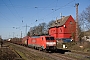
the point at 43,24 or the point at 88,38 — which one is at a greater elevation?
the point at 43,24

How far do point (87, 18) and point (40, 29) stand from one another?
220 ft

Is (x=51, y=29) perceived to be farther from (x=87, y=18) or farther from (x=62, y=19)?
(x=87, y=18)

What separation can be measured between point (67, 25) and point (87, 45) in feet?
112

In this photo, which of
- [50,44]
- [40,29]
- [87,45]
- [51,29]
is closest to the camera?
[50,44]

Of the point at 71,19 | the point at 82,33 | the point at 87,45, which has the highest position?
the point at 71,19

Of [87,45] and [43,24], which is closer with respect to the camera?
[87,45]

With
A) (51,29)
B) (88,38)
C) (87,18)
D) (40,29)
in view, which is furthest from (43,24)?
(87,18)

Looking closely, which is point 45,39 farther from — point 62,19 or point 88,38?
point 62,19

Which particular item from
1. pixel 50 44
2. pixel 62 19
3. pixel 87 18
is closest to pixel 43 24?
pixel 62 19

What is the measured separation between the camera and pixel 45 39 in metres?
28.9

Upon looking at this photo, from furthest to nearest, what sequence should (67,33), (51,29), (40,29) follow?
(40,29), (51,29), (67,33)

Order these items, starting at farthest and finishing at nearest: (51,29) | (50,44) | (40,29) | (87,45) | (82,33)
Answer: (40,29)
(51,29)
(82,33)
(87,45)
(50,44)

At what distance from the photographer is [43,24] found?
4343 inches

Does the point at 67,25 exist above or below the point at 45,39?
above
